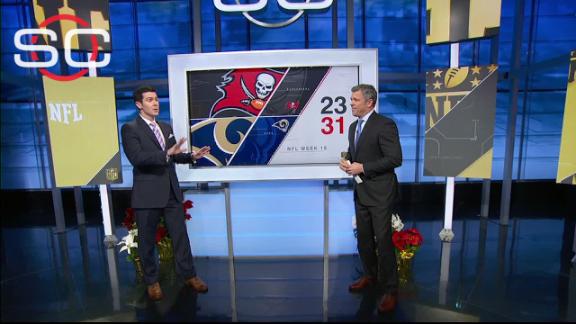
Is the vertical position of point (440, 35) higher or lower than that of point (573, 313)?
higher

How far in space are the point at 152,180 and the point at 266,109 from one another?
1416 mm

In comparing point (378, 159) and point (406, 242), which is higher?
point (378, 159)

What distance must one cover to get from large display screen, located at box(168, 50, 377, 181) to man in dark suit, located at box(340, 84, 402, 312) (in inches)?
33.9

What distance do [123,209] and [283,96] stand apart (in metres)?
3.80

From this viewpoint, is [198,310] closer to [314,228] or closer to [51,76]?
[314,228]

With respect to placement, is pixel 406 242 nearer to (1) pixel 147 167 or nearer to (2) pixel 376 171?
(2) pixel 376 171

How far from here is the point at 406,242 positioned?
2840 mm

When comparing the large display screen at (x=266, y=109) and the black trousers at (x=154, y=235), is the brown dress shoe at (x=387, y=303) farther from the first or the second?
the black trousers at (x=154, y=235)

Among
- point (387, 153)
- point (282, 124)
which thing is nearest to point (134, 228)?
point (282, 124)

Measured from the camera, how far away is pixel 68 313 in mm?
2514

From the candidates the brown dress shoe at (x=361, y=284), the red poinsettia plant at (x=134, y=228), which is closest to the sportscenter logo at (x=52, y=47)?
the red poinsettia plant at (x=134, y=228)

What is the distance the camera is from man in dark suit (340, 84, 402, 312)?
231cm

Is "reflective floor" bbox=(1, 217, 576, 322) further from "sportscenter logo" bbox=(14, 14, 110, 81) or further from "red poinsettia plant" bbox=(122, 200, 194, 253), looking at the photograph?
"sportscenter logo" bbox=(14, 14, 110, 81)

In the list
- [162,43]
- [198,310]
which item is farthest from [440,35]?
[162,43]
